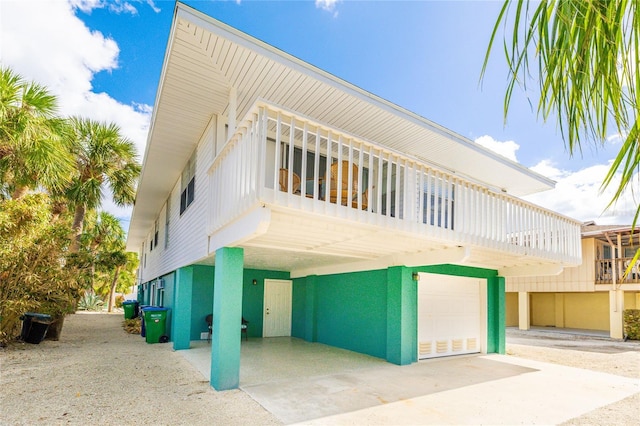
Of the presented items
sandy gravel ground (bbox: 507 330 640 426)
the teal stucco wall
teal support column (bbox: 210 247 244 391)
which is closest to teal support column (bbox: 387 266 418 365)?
sandy gravel ground (bbox: 507 330 640 426)

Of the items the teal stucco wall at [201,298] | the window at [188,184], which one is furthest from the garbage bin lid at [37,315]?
the window at [188,184]

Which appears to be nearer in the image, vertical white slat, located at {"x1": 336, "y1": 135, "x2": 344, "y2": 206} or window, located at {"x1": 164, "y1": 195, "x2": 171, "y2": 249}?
vertical white slat, located at {"x1": 336, "y1": 135, "x2": 344, "y2": 206}

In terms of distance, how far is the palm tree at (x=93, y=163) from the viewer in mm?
13789

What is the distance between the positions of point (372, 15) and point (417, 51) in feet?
4.89

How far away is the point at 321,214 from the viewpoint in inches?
201

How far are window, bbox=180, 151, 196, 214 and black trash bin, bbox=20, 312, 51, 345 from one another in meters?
4.38

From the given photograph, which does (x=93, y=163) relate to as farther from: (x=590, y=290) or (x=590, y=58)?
(x=590, y=290)

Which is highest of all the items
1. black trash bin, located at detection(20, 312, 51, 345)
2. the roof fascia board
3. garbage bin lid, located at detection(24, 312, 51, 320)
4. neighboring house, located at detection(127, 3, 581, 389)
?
the roof fascia board

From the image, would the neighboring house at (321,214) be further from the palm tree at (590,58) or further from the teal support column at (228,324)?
the palm tree at (590,58)

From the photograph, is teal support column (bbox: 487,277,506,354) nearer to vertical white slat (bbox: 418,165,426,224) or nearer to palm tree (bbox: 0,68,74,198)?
vertical white slat (bbox: 418,165,426,224)

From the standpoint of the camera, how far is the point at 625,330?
50.0 feet

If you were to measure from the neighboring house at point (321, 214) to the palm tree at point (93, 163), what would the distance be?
89.7 inches

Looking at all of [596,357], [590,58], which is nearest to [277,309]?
[596,357]

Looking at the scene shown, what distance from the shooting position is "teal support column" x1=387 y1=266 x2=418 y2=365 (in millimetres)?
8312
